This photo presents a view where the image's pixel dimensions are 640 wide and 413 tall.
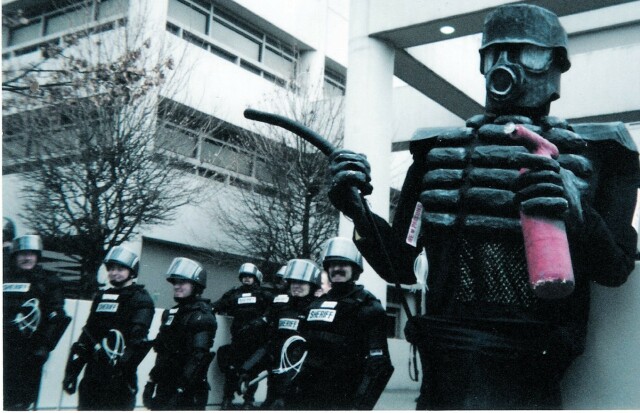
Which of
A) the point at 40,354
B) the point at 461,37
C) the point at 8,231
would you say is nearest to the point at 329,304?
the point at 40,354

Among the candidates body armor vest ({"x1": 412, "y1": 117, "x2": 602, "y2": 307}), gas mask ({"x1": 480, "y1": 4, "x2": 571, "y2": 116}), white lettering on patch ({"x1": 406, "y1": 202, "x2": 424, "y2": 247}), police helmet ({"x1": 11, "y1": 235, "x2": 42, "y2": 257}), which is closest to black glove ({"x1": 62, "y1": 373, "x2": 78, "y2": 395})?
police helmet ({"x1": 11, "y1": 235, "x2": 42, "y2": 257})

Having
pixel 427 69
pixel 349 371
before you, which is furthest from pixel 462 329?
pixel 427 69

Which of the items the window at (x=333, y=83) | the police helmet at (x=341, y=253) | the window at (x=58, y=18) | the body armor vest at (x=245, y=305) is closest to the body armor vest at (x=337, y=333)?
the police helmet at (x=341, y=253)

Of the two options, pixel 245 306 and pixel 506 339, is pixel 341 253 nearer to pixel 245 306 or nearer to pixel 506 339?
pixel 506 339

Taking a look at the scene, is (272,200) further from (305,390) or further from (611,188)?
(611,188)

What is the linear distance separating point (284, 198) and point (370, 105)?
3413 mm

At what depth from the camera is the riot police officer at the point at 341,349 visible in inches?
140

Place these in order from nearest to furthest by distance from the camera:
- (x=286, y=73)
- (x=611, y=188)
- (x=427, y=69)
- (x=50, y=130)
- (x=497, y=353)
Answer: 1. (x=497, y=353)
2. (x=611, y=188)
3. (x=50, y=130)
4. (x=427, y=69)
5. (x=286, y=73)

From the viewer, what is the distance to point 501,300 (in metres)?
1.82

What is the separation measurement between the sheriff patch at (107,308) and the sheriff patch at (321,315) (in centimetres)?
153

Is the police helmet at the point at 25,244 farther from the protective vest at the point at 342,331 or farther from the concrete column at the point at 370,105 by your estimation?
the concrete column at the point at 370,105

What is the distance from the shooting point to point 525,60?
1.93 m

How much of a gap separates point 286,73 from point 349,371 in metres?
8.37

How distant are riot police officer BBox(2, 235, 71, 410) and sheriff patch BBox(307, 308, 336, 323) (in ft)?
6.97
